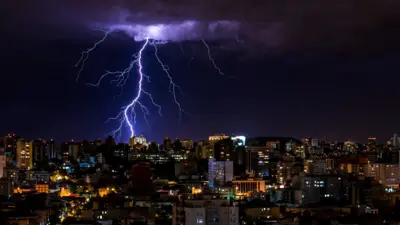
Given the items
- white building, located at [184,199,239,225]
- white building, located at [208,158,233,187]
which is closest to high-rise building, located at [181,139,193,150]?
white building, located at [208,158,233,187]

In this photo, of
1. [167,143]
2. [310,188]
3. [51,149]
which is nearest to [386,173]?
[310,188]

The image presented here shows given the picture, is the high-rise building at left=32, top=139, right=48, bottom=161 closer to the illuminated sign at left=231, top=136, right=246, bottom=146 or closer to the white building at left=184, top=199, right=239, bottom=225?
the illuminated sign at left=231, top=136, right=246, bottom=146

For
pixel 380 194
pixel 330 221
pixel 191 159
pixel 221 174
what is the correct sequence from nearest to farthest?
pixel 330 221 < pixel 380 194 < pixel 221 174 < pixel 191 159

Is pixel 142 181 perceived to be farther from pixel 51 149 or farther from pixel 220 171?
pixel 51 149

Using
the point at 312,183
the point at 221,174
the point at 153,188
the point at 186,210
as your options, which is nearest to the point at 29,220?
the point at 186,210

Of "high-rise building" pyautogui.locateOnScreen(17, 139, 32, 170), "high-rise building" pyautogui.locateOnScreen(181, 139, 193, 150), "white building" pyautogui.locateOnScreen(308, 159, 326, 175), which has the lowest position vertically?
"white building" pyautogui.locateOnScreen(308, 159, 326, 175)

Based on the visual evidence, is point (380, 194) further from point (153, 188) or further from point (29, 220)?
point (29, 220)
